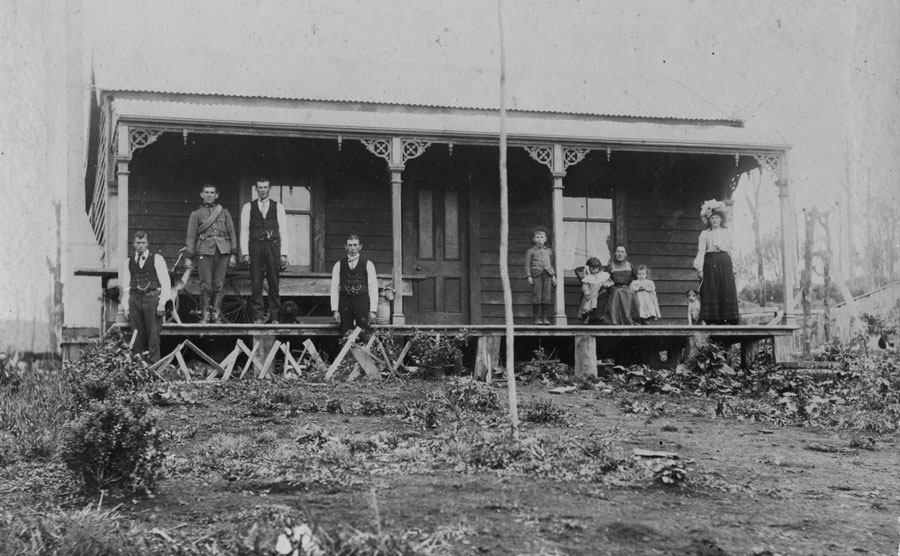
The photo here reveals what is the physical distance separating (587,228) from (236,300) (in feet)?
20.7

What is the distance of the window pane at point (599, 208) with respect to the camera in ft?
48.7

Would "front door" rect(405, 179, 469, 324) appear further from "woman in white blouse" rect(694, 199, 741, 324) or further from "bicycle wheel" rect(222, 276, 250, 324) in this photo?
"woman in white blouse" rect(694, 199, 741, 324)

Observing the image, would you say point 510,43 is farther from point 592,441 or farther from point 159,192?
point 592,441

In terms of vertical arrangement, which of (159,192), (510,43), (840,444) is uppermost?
A: (510,43)

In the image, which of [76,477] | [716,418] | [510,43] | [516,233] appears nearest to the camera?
[76,477]

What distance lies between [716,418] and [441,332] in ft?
13.3

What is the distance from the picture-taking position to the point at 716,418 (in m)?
8.16

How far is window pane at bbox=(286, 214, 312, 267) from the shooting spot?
13.5m

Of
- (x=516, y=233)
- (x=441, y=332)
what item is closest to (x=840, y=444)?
(x=441, y=332)

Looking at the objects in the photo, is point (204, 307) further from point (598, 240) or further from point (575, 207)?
point (598, 240)

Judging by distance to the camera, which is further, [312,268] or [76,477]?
[312,268]

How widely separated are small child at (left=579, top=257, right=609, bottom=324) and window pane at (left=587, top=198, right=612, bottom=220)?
1467 millimetres

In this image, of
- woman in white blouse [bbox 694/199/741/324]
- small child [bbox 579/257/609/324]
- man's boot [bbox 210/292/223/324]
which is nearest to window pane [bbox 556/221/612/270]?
small child [bbox 579/257/609/324]

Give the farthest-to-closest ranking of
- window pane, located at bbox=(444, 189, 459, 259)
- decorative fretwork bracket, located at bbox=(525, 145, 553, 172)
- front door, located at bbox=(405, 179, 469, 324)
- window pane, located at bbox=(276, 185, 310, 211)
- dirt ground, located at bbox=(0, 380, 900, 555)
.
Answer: window pane, located at bbox=(444, 189, 459, 259) < front door, located at bbox=(405, 179, 469, 324) < window pane, located at bbox=(276, 185, 310, 211) < decorative fretwork bracket, located at bbox=(525, 145, 553, 172) < dirt ground, located at bbox=(0, 380, 900, 555)
